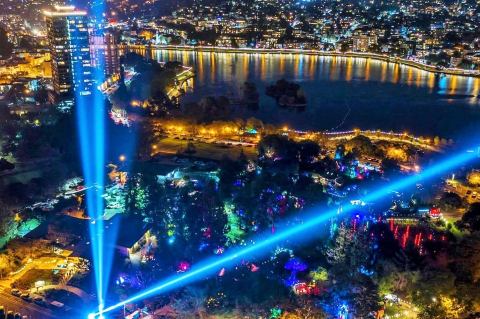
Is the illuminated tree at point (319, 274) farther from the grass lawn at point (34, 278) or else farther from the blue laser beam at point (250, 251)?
the grass lawn at point (34, 278)

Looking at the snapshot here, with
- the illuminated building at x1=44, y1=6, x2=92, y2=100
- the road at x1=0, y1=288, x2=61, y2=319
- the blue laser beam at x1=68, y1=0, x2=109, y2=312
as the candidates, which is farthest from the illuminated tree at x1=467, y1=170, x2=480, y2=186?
the illuminated building at x1=44, y1=6, x2=92, y2=100

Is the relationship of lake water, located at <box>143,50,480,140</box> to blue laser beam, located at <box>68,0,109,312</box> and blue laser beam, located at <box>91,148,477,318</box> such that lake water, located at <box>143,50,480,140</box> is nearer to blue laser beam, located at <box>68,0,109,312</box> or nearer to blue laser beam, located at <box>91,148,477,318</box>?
blue laser beam, located at <box>68,0,109,312</box>

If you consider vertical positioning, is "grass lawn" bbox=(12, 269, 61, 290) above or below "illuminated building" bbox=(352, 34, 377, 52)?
below

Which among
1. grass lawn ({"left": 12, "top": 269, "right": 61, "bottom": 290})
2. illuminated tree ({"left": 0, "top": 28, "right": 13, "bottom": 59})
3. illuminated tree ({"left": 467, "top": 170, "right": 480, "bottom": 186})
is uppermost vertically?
illuminated tree ({"left": 0, "top": 28, "right": 13, "bottom": 59})

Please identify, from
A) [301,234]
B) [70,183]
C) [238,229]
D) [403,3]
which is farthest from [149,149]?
[403,3]

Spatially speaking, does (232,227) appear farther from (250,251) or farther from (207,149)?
(207,149)

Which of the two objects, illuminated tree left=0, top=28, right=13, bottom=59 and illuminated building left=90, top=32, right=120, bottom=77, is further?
illuminated tree left=0, top=28, right=13, bottom=59
